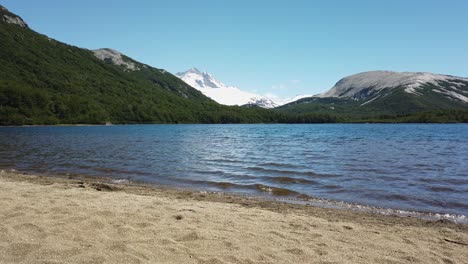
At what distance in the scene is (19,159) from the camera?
3319cm

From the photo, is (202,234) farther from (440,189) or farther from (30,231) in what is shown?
(440,189)

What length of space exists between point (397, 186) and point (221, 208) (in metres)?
12.3

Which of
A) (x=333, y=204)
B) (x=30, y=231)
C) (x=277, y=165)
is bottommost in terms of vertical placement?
(x=277, y=165)

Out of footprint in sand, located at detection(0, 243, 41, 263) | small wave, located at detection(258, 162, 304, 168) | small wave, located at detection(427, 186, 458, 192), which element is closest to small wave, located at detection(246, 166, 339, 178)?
small wave, located at detection(258, 162, 304, 168)

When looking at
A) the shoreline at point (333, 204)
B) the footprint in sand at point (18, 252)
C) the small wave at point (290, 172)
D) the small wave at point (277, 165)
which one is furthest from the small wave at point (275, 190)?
the footprint in sand at point (18, 252)

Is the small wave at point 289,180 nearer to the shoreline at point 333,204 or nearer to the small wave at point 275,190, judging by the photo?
the small wave at point 275,190

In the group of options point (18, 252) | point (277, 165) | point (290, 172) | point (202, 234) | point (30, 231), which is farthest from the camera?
point (277, 165)

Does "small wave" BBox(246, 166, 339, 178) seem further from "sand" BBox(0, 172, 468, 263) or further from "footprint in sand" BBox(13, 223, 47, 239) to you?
"footprint in sand" BBox(13, 223, 47, 239)

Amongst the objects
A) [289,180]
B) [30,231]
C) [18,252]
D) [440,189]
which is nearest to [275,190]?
[289,180]

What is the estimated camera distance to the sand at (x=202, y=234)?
26.4 feet

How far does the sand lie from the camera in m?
8.04

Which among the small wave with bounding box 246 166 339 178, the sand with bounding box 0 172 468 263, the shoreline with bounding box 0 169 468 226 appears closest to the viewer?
the sand with bounding box 0 172 468 263

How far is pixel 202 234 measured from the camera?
967 centimetres

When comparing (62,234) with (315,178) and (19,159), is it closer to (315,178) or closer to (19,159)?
(315,178)
